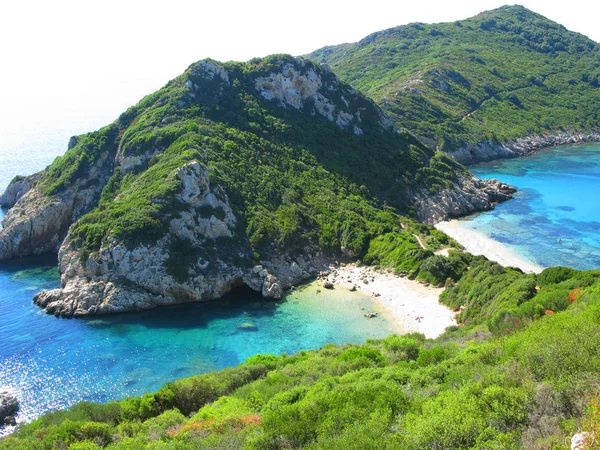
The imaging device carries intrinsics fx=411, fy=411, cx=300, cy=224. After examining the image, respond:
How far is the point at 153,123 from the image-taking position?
227ft

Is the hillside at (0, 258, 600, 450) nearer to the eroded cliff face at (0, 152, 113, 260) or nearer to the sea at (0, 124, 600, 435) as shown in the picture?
the sea at (0, 124, 600, 435)

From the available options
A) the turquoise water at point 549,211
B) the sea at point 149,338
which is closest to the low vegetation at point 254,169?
the sea at point 149,338

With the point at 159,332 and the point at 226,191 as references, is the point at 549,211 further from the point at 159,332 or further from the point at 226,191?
the point at 159,332

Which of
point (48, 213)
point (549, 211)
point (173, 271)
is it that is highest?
point (48, 213)

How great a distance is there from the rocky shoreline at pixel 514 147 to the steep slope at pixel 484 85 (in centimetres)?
34

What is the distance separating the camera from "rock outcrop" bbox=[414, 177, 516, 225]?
72.3 metres

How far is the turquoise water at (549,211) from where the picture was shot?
59.1 meters

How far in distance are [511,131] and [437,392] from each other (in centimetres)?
13665

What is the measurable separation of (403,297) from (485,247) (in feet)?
68.1

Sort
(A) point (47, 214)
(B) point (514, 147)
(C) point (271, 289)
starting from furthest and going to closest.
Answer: (B) point (514, 147), (A) point (47, 214), (C) point (271, 289)

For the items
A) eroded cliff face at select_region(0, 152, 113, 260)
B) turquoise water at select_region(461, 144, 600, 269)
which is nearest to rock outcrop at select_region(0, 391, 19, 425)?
eroded cliff face at select_region(0, 152, 113, 260)

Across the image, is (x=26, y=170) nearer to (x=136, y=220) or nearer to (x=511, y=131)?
(x=136, y=220)

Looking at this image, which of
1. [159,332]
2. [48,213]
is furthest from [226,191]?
[48,213]

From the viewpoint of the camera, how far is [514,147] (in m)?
127
